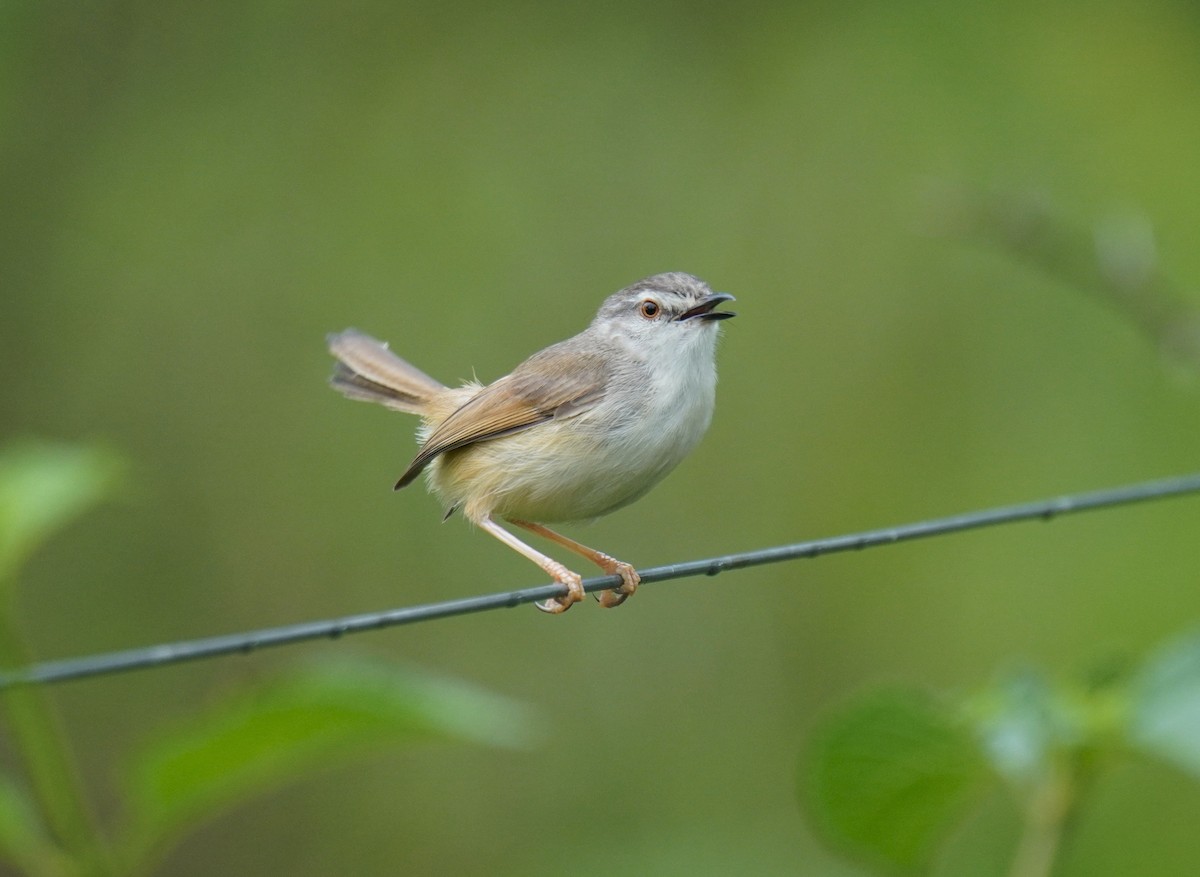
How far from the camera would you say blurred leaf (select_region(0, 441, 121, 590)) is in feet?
9.36

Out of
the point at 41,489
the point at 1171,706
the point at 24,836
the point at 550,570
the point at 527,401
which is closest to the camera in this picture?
the point at 1171,706

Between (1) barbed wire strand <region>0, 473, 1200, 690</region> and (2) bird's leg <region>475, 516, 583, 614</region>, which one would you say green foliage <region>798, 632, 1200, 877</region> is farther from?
(2) bird's leg <region>475, 516, 583, 614</region>

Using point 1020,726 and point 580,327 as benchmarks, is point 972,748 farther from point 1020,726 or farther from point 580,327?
point 580,327

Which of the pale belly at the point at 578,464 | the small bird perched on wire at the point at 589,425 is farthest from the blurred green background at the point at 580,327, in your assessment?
the pale belly at the point at 578,464

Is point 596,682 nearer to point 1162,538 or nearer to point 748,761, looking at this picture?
point 748,761

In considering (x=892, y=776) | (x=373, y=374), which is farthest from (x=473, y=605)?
(x=373, y=374)

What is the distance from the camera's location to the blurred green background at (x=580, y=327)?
824cm

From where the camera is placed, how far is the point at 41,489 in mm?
2889

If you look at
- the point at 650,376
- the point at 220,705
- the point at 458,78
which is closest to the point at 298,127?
the point at 458,78

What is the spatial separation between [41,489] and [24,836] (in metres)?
0.70

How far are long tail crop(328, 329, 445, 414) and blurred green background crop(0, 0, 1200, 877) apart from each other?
3.05m

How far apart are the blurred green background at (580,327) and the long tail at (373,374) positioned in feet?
10.0

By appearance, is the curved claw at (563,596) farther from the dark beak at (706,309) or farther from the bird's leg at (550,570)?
the dark beak at (706,309)

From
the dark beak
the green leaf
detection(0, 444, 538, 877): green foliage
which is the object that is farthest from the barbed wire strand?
the dark beak
